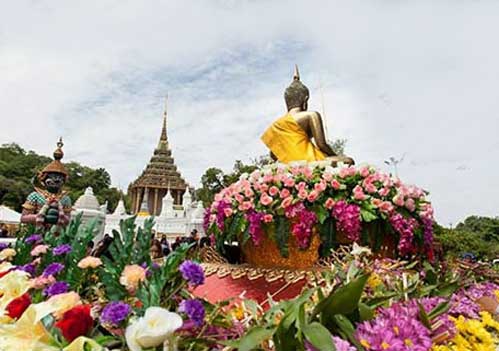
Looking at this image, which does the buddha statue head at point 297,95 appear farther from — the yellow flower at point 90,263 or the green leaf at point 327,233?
the yellow flower at point 90,263

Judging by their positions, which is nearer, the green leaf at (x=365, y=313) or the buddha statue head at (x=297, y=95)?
the green leaf at (x=365, y=313)

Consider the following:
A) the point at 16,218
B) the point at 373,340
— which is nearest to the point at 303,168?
the point at 373,340

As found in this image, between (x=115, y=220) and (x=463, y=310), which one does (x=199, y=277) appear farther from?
(x=115, y=220)

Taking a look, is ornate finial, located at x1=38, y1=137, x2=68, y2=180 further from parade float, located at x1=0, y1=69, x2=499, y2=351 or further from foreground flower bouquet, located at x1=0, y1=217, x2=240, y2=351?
foreground flower bouquet, located at x1=0, y1=217, x2=240, y2=351

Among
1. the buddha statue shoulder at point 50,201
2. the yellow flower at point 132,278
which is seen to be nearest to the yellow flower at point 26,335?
the yellow flower at point 132,278

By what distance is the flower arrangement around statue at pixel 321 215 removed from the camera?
2.43 m

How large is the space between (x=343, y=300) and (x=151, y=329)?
48 cm

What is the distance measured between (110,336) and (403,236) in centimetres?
182

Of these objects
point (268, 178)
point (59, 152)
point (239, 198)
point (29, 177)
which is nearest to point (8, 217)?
point (59, 152)

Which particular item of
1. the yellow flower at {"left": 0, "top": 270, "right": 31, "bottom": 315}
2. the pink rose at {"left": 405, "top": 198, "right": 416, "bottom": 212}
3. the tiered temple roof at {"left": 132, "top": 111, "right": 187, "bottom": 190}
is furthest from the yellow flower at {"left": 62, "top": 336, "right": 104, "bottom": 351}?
the tiered temple roof at {"left": 132, "top": 111, "right": 187, "bottom": 190}

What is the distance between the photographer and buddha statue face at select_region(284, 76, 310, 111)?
3.83m

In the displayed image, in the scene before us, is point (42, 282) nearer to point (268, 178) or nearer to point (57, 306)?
point (57, 306)

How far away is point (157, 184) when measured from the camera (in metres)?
36.0

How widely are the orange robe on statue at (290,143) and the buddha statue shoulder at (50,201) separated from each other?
2188mm
